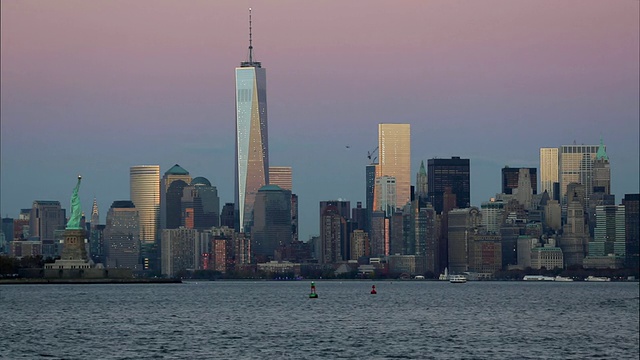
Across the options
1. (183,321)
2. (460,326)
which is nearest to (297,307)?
(183,321)

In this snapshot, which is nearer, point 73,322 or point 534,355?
point 534,355

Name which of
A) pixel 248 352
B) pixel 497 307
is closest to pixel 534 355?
pixel 248 352

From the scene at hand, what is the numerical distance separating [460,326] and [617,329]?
1470cm

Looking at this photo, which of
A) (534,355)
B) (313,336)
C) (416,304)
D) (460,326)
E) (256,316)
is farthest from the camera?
(416,304)

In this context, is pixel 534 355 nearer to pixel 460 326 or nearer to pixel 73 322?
pixel 460 326

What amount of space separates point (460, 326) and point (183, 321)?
26.1 m

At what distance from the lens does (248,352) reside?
86.0 meters

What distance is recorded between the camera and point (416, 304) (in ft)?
531

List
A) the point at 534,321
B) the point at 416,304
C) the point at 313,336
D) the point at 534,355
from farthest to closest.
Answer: the point at 416,304
the point at 534,321
the point at 313,336
the point at 534,355

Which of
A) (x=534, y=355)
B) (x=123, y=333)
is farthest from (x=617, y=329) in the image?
(x=123, y=333)

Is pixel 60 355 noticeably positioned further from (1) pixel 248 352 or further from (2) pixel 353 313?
(2) pixel 353 313

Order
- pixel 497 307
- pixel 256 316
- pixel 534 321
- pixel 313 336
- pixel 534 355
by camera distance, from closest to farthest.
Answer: pixel 534 355, pixel 313 336, pixel 534 321, pixel 256 316, pixel 497 307

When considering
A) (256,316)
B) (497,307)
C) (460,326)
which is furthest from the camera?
(497,307)

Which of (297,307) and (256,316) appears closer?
(256,316)
